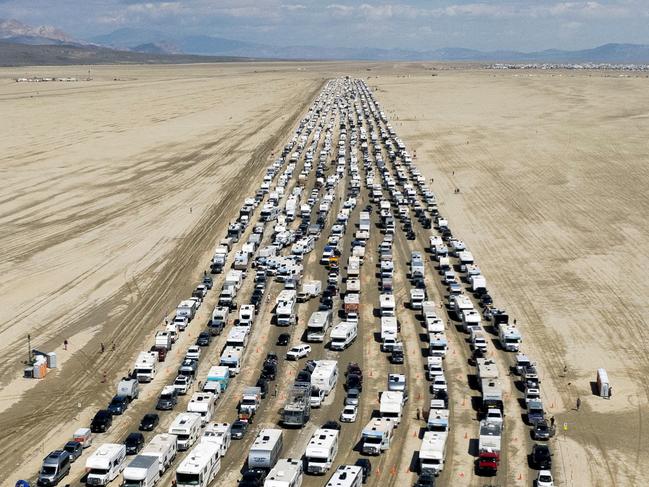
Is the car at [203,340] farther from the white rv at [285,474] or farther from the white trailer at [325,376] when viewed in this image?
the white rv at [285,474]

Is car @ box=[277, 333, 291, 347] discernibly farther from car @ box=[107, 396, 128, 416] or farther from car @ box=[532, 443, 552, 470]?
car @ box=[532, 443, 552, 470]

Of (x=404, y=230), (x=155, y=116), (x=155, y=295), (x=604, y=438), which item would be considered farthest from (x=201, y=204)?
(x=155, y=116)

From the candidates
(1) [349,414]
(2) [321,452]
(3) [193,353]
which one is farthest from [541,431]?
(3) [193,353]

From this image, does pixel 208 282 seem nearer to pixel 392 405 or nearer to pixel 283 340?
pixel 283 340

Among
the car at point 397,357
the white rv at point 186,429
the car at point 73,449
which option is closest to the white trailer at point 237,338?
the car at point 397,357

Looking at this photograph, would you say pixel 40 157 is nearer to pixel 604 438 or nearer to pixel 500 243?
pixel 500 243

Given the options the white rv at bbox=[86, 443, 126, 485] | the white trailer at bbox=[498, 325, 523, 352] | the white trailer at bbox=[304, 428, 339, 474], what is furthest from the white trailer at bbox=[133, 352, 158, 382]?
the white trailer at bbox=[498, 325, 523, 352]
